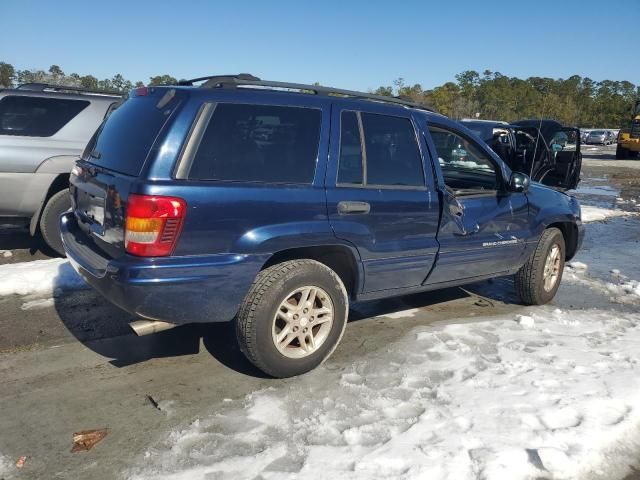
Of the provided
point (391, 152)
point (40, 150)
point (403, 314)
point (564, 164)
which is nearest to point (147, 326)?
point (391, 152)

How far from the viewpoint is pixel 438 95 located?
209 ft

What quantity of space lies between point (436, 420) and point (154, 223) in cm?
192

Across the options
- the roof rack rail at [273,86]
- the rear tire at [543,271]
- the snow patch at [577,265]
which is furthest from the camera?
the snow patch at [577,265]

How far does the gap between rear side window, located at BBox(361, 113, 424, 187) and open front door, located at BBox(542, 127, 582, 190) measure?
8036mm

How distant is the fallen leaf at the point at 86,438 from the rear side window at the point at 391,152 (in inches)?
88.3

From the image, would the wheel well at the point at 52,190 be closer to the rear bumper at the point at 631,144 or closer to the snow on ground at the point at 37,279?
the snow on ground at the point at 37,279

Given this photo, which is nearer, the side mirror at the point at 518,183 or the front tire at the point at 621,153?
the side mirror at the point at 518,183

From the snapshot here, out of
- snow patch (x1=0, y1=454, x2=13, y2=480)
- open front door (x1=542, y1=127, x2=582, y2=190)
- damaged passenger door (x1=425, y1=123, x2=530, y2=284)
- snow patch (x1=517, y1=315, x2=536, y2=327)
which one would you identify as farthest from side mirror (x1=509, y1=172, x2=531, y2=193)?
open front door (x1=542, y1=127, x2=582, y2=190)

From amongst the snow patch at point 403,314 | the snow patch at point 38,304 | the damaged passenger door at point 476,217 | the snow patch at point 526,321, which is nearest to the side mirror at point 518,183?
the damaged passenger door at point 476,217

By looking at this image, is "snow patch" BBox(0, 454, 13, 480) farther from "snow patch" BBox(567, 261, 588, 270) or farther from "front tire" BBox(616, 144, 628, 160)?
"front tire" BBox(616, 144, 628, 160)

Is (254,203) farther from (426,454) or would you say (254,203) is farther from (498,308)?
(498,308)

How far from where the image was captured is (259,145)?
332 cm

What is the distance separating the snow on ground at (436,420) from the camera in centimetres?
265

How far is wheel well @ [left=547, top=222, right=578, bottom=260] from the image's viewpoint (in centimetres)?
555
